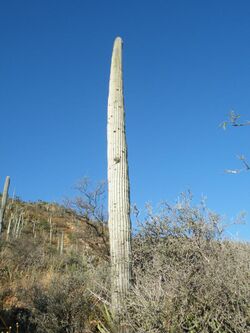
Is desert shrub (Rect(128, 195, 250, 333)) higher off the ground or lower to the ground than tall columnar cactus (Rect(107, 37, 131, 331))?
lower

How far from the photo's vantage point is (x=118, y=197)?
6238mm

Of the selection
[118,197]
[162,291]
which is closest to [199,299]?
[162,291]

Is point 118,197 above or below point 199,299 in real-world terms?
above

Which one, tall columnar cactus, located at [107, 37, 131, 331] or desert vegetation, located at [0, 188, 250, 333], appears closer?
desert vegetation, located at [0, 188, 250, 333]

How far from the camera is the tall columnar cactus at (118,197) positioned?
18.4 ft

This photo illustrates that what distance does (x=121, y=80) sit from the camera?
23.8 feet

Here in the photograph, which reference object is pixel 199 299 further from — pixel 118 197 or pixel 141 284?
pixel 118 197

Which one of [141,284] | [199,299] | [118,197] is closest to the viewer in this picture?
[199,299]

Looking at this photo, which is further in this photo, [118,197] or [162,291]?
[118,197]

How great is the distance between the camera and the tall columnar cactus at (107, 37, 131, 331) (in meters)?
5.59

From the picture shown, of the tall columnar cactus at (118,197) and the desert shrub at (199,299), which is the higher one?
the tall columnar cactus at (118,197)

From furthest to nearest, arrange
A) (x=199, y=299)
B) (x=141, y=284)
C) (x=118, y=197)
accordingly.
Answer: (x=118, y=197) → (x=141, y=284) → (x=199, y=299)

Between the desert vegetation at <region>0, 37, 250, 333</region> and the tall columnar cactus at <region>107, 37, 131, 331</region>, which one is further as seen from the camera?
the tall columnar cactus at <region>107, 37, 131, 331</region>

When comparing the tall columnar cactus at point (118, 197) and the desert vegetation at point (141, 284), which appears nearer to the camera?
the desert vegetation at point (141, 284)
